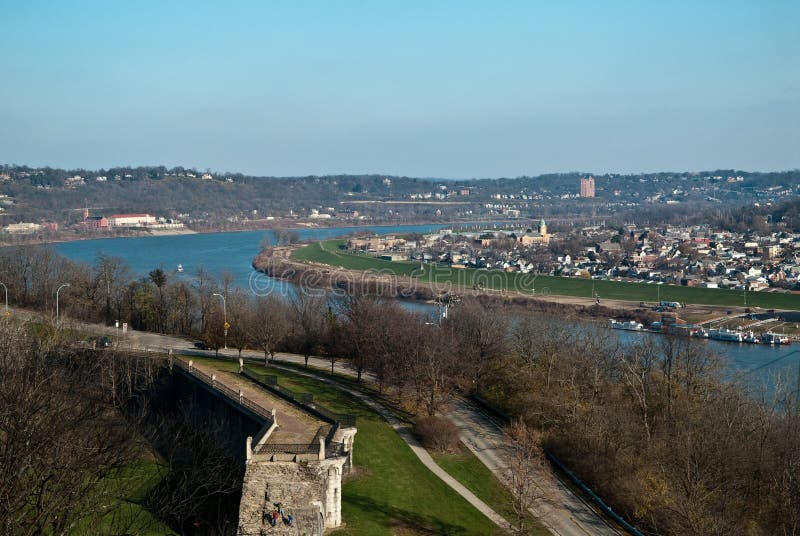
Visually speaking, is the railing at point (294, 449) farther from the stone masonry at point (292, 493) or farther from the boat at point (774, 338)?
the boat at point (774, 338)

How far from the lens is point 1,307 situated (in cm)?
3008

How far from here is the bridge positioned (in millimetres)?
11688

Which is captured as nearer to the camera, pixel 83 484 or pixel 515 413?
pixel 83 484

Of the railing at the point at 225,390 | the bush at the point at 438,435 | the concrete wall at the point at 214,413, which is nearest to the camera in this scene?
the railing at the point at 225,390

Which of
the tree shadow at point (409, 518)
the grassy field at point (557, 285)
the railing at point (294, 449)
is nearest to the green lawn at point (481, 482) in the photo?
the tree shadow at point (409, 518)

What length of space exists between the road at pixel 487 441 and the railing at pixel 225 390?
11.3 feet

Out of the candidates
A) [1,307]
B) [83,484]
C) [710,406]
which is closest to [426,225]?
[1,307]

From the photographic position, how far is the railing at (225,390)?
16.1 m

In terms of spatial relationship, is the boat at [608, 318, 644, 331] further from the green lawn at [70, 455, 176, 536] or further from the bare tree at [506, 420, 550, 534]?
the green lawn at [70, 455, 176, 536]

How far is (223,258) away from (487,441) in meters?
52.5

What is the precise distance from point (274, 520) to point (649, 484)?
26.3ft

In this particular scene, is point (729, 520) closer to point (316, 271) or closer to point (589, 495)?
point (589, 495)

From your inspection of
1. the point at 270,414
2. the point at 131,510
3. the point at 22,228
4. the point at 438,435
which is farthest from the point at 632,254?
the point at 22,228

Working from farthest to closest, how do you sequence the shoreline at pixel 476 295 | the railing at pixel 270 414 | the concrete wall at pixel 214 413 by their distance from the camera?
the shoreline at pixel 476 295, the concrete wall at pixel 214 413, the railing at pixel 270 414
